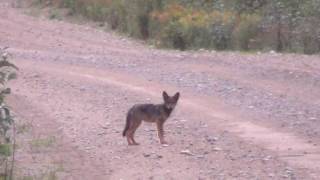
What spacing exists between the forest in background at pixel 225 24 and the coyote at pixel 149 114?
10.1 meters

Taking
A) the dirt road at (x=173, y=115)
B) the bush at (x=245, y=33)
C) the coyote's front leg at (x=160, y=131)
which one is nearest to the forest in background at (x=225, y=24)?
the bush at (x=245, y=33)

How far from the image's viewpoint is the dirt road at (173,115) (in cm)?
972

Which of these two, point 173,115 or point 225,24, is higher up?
point 173,115

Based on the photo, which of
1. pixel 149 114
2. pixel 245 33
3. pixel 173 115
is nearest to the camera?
pixel 149 114

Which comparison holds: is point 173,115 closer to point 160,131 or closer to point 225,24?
point 160,131

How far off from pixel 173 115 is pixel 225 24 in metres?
9.95

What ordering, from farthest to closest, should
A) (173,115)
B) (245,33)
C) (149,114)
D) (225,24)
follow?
(225,24) < (245,33) < (173,115) < (149,114)

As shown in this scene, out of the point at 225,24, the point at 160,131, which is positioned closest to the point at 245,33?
the point at 225,24

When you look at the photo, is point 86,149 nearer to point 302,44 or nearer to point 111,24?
point 302,44

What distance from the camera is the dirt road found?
31.9ft

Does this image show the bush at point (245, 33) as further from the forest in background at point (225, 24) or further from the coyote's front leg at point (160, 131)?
the coyote's front leg at point (160, 131)

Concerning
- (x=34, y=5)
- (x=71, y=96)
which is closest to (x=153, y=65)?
(x=71, y=96)

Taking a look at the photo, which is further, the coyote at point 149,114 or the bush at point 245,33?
the bush at point 245,33

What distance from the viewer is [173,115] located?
1252cm
